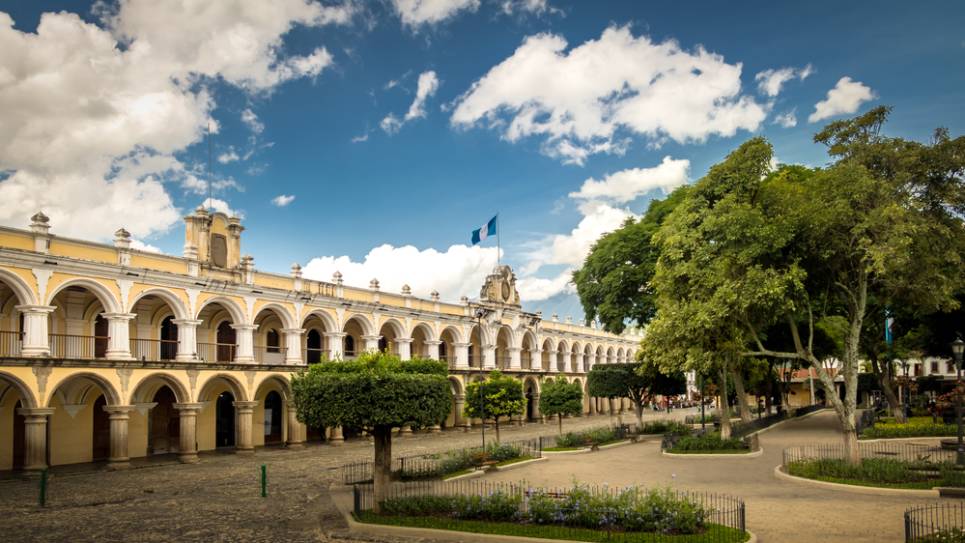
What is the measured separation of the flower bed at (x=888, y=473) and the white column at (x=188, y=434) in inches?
970

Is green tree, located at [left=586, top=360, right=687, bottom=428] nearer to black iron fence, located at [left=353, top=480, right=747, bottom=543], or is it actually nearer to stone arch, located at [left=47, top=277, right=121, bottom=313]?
black iron fence, located at [left=353, top=480, right=747, bottom=543]

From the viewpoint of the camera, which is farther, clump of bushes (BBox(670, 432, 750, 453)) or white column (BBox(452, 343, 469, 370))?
white column (BBox(452, 343, 469, 370))

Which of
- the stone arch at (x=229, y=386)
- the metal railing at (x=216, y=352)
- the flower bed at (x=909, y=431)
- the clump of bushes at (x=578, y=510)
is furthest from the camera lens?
the metal railing at (x=216, y=352)

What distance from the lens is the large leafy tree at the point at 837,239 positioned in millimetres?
20484

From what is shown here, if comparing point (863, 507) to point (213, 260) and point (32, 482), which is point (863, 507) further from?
point (213, 260)

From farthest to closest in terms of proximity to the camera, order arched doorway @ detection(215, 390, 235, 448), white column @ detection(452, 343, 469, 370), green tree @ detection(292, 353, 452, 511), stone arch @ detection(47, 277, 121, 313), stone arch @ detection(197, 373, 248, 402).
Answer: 1. white column @ detection(452, 343, 469, 370)
2. arched doorway @ detection(215, 390, 235, 448)
3. stone arch @ detection(197, 373, 248, 402)
4. stone arch @ detection(47, 277, 121, 313)
5. green tree @ detection(292, 353, 452, 511)

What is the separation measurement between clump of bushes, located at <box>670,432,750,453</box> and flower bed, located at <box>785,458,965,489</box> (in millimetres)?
7307

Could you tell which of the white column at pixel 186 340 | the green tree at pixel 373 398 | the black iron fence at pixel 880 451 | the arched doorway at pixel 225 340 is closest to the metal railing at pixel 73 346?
the white column at pixel 186 340

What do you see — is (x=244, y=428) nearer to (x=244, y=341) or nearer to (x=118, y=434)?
(x=244, y=341)

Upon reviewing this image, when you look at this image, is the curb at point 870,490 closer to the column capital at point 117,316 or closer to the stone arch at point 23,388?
the column capital at point 117,316

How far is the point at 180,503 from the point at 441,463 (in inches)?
340

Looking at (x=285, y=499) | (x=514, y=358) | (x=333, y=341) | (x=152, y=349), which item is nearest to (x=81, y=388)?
(x=152, y=349)

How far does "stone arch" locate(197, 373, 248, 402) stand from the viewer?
110 feet

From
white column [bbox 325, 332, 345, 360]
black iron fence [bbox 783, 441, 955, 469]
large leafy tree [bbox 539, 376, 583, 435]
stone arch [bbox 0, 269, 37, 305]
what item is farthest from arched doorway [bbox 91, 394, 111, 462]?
black iron fence [bbox 783, 441, 955, 469]
